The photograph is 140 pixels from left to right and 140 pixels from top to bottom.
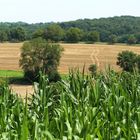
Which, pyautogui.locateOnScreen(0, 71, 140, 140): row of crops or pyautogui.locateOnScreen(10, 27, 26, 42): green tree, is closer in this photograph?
pyautogui.locateOnScreen(0, 71, 140, 140): row of crops

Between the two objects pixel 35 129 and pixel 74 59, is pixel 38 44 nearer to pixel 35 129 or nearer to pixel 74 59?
pixel 74 59

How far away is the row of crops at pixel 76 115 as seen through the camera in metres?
6.20

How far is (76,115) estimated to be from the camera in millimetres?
6988

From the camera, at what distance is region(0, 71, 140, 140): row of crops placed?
620cm

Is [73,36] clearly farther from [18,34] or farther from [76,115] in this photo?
[76,115]

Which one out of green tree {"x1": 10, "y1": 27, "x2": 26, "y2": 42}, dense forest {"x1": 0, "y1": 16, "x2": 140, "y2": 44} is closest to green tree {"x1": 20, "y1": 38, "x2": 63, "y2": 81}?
dense forest {"x1": 0, "y1": 16, "x2": 140, "y2": 44}

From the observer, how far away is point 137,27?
15988 cm

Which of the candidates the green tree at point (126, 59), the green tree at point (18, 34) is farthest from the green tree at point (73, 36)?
the green tree at point (126, 59)

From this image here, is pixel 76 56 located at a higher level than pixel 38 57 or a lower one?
lower

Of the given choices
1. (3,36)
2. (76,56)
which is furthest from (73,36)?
(76,56)

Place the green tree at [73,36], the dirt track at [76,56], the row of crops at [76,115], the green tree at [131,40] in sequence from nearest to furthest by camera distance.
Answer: the row of crops at [76,115] < the dirt track at [76,56] < the green tree at [73,36] < the green tree at [131,40]

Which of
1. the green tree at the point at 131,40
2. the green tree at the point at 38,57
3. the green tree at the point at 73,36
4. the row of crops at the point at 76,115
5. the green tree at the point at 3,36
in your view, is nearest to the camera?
the row of crops at the point at 76,115

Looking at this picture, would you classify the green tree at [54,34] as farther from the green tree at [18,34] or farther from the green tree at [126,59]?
the green tree at [126,59]

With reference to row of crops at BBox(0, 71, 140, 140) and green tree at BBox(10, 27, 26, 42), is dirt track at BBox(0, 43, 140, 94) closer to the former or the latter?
green tree at BBox(10, 27, 26, 42)
